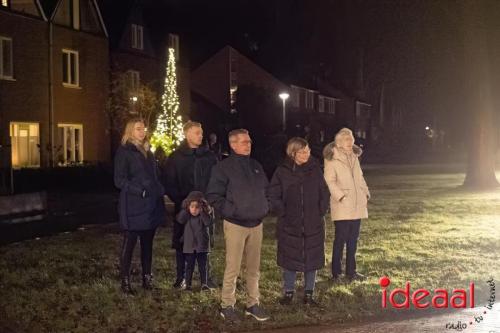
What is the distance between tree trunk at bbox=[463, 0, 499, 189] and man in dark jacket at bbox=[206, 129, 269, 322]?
18580 millimetres

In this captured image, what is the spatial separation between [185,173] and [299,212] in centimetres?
156

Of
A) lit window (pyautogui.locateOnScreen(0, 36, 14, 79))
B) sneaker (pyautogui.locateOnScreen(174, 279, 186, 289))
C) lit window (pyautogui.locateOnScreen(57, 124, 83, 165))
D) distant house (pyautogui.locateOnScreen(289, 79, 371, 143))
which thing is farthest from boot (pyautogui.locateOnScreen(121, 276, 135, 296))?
distant house (pyautogui.locateOnScreen(289, 79, 371, 143))

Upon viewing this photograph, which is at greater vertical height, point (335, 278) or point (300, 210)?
point (300, 210)

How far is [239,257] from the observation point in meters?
7.29

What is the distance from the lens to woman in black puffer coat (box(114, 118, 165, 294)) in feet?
26.5

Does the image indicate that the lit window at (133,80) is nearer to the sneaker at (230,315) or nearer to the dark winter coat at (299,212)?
the dark winter coat at (299,212)

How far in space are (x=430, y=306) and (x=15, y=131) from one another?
20.5 metres

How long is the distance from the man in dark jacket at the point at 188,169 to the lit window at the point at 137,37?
2701cm

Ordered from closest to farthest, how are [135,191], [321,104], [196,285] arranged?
[135,191] → [196,285] → [321,104]

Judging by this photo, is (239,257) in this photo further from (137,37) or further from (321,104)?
(321,104)

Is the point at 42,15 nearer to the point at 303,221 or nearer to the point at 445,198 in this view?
the point at 445,198

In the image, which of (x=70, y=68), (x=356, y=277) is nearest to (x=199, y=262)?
(x=356, y=277)

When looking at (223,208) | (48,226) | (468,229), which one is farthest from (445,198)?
(223,208)

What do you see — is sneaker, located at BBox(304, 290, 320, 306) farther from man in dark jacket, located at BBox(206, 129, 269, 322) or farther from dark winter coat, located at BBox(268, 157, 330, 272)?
man in dark jacket, located at BBox(206, 129, 269, 322)
